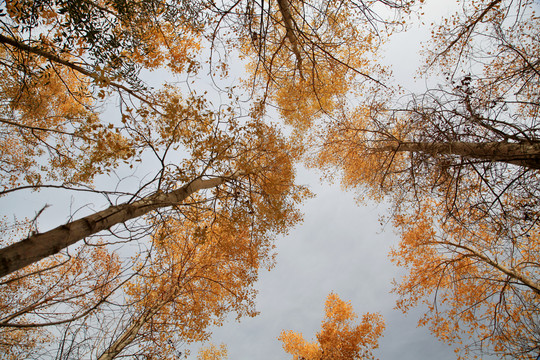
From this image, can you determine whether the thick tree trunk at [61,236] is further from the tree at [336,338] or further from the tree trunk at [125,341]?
the tree at [336,338]

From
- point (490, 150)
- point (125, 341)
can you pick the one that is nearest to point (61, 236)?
point (125, 341)

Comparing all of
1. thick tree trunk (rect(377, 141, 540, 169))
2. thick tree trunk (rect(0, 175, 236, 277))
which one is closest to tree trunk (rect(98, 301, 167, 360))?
thick tree trunk (rect(0, 175, 236, 277))

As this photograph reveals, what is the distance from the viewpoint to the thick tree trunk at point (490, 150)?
2400mm

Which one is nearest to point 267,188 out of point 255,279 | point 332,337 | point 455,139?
point 255,279

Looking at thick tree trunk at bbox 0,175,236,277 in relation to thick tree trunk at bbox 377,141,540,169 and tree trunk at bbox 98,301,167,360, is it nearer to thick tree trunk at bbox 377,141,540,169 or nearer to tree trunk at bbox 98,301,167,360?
tree trunk at bbox 98,301,167,360

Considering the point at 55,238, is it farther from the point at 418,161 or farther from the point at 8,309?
the point at 8,309

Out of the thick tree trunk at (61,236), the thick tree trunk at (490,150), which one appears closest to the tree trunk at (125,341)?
the thick tree trunk at (61,236)

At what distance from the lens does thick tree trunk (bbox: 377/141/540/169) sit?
94.5 inches

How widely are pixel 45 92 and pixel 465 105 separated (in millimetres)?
9718

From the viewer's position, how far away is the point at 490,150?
2811 millimetres

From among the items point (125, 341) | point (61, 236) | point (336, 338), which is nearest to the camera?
point (61, 236)

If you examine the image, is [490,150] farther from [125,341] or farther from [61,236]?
[125,341]

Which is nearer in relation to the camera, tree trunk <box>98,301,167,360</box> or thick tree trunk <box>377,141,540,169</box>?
thick tree trunk <box>377,141,540,169</box>

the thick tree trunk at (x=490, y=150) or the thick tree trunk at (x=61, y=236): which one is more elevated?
the thick tree trunk at (x=61, y=236)
